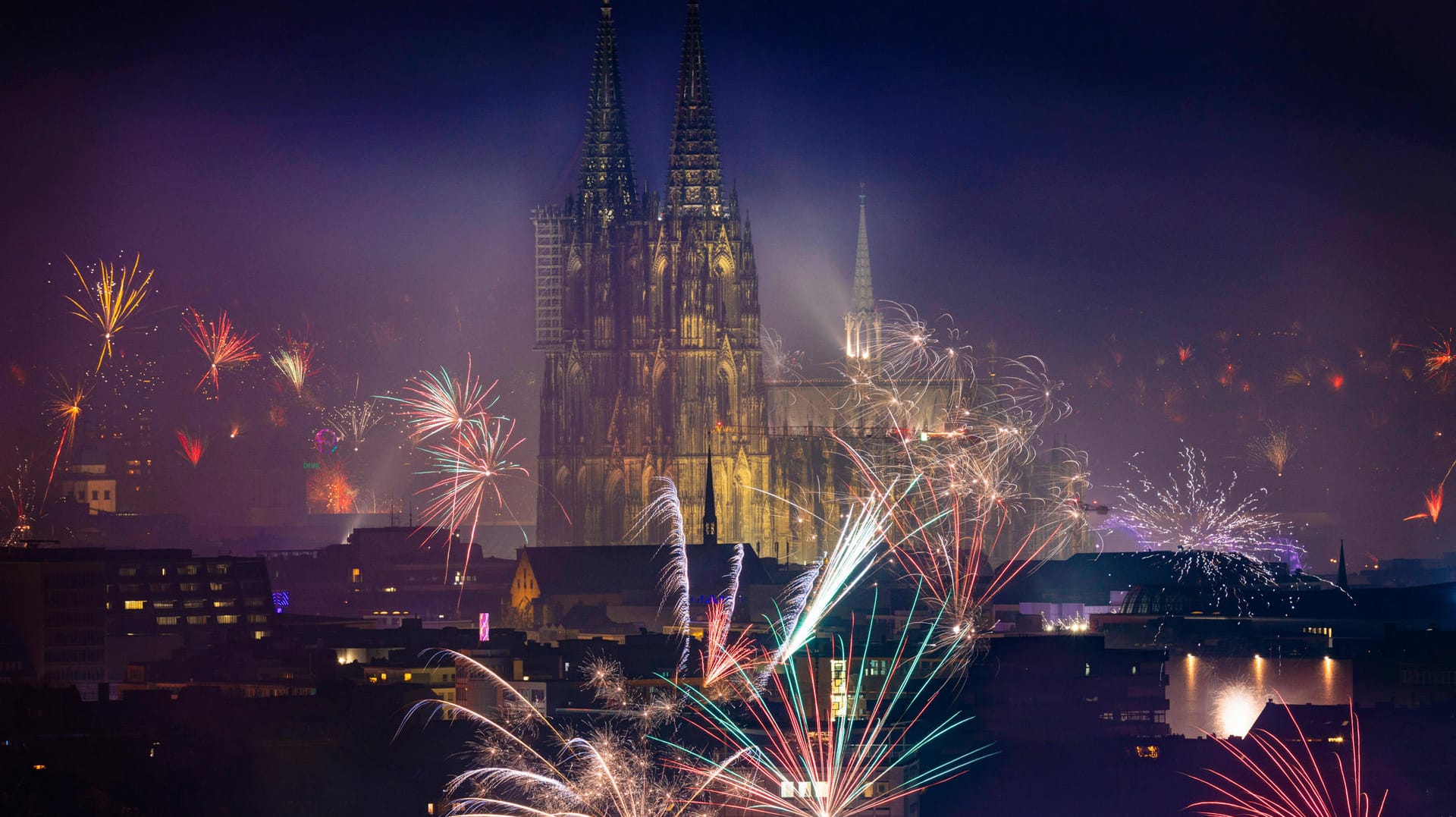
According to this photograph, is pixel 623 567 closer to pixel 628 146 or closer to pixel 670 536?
pixel 670 536

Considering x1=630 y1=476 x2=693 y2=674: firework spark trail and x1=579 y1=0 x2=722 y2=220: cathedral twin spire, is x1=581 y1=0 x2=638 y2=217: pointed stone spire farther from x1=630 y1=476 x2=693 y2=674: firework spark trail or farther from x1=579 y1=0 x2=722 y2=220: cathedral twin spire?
x1=630 y1=476 x2=693 y2=674: firework spark trail

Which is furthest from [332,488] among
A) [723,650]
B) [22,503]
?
[723,650]

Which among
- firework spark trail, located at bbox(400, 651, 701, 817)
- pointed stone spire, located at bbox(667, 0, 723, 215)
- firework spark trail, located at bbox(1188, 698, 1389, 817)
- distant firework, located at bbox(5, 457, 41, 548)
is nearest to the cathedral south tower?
pointed stone spire, located at bbox(667, 0, 723, 215)

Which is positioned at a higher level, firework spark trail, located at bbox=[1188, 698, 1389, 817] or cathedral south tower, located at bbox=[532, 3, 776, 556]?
cathedral south tower, located at bbox=[532, 3, 776, 556]

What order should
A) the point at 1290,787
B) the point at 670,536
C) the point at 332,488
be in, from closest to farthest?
the point at 1290,787 < the point at 670,536 < the point at 332,488

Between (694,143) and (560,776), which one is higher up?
(694,143)

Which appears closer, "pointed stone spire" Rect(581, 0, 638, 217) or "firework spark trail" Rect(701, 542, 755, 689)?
"firework spark trail" Rect(701, 542, 755, 689)

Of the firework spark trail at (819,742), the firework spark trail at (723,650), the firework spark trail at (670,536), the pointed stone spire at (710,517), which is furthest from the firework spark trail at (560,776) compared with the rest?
the pointed stone spire at (710,517)
